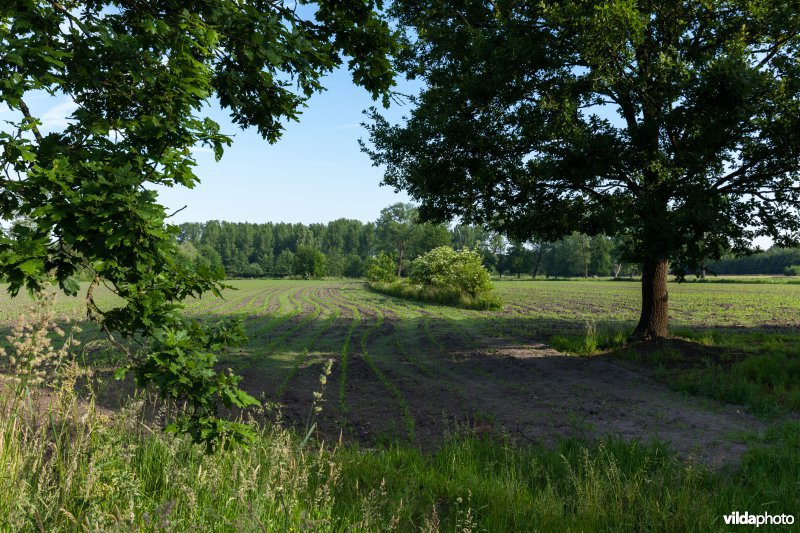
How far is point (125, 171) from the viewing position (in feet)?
12.1

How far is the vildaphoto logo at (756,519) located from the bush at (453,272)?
Answer: 2631cm

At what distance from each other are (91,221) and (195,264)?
123 cm

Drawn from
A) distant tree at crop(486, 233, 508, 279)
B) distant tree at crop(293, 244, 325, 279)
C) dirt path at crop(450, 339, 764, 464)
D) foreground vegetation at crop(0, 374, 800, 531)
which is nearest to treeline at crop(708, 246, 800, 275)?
distant tree at crop(486, 233, 508, 279)

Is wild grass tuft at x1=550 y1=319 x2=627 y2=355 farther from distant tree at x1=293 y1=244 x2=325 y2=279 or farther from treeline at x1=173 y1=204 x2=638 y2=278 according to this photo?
distant tree at x1=293 y1=244 x2=325 y2=279

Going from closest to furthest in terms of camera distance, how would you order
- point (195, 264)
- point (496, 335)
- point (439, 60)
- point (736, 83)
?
1. point (195, 264)
2. point (736, 83)
3. point (439, 60)
4. point (496, 335)

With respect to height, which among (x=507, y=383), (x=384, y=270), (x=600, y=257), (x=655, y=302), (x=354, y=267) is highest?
(x=600, y=257)

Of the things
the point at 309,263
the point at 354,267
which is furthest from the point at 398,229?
the point at 354,267

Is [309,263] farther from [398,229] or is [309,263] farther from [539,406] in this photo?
[539,406]

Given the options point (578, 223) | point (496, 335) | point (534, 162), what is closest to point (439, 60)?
point (534, 162)

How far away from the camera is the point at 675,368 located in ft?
37.3

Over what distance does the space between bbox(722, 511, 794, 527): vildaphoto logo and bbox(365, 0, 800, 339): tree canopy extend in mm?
6980

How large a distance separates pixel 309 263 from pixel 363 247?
48.9 metres

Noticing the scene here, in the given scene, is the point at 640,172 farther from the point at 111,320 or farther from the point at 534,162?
the point at 111,320

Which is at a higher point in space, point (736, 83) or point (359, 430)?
point (736, 83)
